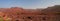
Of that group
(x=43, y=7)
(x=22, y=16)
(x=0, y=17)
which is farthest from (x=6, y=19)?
(x=43, y=7)

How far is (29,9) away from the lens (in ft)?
18.4

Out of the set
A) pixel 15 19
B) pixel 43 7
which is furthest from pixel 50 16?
pixel 15 19

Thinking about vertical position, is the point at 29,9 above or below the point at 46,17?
above

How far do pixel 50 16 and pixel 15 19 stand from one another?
1.45 meters

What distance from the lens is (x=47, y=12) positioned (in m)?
5.42

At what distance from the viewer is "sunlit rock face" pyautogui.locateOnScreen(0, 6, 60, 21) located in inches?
212

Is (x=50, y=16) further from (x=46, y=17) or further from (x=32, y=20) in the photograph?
(x=32, y=20)

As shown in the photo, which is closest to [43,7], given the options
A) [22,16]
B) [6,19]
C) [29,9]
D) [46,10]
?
[46,10]

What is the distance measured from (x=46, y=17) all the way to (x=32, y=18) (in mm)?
580

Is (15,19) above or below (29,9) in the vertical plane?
below

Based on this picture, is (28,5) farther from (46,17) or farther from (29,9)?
(46,17)

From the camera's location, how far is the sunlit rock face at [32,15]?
538 cm

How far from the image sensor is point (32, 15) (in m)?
5.42

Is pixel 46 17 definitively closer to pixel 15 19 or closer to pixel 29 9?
pixel 29 9
